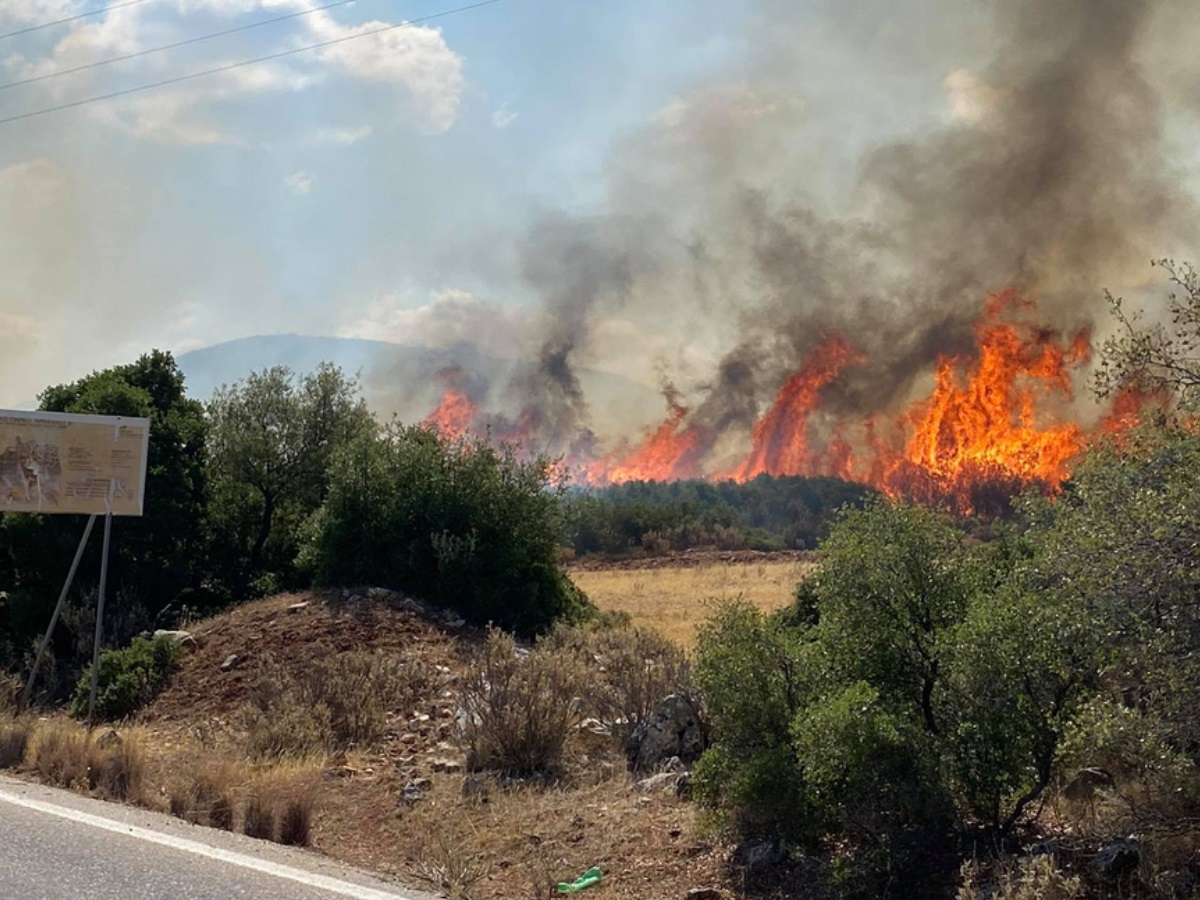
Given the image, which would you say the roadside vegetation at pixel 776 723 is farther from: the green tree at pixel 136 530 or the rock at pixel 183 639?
the green tree at pixel 136 530

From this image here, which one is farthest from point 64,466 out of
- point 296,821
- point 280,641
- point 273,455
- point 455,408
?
point 455,408

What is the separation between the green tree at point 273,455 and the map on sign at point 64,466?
762 centimetres

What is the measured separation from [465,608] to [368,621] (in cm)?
212

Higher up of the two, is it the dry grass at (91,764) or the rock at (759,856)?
the rock at (759,856)

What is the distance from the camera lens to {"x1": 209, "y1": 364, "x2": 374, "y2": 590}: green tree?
21281mm

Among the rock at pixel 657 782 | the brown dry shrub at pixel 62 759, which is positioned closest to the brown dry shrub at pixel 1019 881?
the rock at pixel 657 782

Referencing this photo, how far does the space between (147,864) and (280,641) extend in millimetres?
8532

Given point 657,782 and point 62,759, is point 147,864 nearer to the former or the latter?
point 62,759

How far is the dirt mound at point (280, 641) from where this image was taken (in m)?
12.7

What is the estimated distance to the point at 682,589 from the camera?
3309cm

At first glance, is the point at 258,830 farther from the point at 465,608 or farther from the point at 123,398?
the point at 123,398

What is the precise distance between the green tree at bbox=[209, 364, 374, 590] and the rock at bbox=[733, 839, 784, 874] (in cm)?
1580

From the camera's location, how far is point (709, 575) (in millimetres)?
37875

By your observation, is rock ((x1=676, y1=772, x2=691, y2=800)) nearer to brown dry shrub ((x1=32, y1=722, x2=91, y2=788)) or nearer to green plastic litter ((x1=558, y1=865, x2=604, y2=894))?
green plastic litter ((x1=558, y1=865, x2=604, y2=894))
